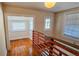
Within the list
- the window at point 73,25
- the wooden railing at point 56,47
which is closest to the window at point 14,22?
the wooden railing at point 56,47

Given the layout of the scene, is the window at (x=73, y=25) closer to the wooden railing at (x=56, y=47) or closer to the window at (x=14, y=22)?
the wooden railing at (x=56, y=47)

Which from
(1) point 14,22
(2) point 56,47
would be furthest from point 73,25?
(1) point 14,22

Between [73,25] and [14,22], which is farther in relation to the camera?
[73,25]

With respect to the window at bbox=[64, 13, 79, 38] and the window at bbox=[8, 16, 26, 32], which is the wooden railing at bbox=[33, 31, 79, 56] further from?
the window at bbox=[8, 16, 26, 32]

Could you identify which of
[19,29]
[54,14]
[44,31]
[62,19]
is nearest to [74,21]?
[62,19]

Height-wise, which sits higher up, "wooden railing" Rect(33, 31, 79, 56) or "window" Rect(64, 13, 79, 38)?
"window" Rect(64, 13, 79, 38)

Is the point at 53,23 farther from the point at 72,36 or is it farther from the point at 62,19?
the point at 72,36

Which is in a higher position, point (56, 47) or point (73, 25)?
point (73, 25)

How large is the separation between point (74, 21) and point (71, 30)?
6.0 inches

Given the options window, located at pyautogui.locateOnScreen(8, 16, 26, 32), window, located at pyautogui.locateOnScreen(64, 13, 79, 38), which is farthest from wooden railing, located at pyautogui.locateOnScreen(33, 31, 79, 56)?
window, located at pyautogui.locateOnScreen(8, 16, 26, 32)

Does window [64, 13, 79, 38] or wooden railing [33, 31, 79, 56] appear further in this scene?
window [64, 13, 79, 38]

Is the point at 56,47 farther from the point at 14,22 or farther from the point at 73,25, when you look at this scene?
the point at 14,22

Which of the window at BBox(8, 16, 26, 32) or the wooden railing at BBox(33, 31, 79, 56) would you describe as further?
the window at BBox(8, 16, 26, 32)

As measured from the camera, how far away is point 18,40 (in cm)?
131
